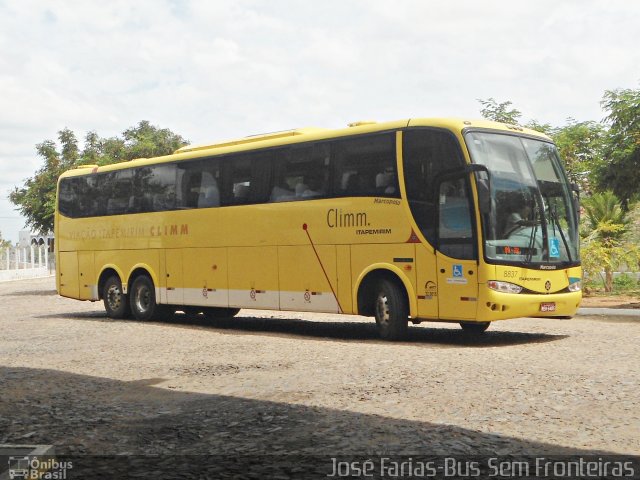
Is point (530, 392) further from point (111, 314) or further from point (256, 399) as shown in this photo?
point (111, 314)

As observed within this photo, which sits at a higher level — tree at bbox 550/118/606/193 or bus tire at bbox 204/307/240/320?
tree at bbox 550/118/606/193

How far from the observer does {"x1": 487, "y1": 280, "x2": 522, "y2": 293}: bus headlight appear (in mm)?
14680

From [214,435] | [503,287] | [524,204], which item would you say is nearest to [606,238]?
[524,204]

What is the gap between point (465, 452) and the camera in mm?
6699

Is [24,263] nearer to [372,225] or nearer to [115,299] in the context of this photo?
[115,299]

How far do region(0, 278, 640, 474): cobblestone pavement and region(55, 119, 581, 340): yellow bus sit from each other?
2.87 ft

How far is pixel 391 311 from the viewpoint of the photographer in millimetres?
15906

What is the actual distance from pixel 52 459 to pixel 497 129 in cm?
1074

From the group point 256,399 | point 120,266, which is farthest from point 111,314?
point 256,399

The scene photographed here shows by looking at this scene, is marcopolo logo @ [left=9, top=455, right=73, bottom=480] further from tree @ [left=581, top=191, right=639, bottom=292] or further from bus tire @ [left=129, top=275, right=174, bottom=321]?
tree @ [left=581, top=191, right=639, bottom=292]

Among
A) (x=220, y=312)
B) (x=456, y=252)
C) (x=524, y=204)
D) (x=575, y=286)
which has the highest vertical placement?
(x=524, y=204)

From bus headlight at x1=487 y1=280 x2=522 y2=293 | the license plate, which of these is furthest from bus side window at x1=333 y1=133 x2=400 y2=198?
the license plate

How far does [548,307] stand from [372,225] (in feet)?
10.6

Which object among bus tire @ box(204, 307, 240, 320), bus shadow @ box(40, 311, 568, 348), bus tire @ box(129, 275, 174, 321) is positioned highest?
bus tire @ box(129, 275, 174, 321)
